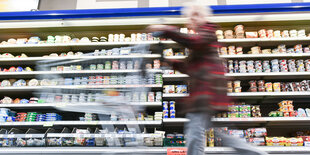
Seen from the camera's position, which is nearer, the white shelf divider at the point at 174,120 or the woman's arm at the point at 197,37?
the woman's arm at the point at 197,37

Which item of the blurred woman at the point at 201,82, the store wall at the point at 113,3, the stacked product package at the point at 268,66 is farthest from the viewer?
the store wall at the point at 113,3

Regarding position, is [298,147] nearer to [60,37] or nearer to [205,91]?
[205,91]

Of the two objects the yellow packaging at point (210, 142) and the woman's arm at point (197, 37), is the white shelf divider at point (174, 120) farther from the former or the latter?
the woman's arm at point (197, 37)

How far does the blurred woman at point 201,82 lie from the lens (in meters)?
1.60

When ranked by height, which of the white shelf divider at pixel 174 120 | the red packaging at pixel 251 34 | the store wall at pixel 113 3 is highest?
the store wall at pixel 113 3

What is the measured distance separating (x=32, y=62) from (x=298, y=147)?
4.33 metres

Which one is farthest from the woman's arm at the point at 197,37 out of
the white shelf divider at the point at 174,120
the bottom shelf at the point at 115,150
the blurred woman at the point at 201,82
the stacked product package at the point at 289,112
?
the stacked product package at the point at 289,112

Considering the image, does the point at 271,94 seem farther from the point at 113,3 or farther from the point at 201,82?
the point at 113,3

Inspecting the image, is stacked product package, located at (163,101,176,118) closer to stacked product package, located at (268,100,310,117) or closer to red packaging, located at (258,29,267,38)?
stacked product package, located at (268,100,310,117)

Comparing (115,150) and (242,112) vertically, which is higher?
(242,112)

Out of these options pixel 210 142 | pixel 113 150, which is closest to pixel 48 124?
pixel 113 150

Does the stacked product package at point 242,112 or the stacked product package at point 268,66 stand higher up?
the stacked product package at point 268,66

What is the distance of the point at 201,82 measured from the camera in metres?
1.63

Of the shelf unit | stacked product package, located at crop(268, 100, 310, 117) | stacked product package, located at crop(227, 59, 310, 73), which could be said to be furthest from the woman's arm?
stacked product package, located at crop(268, 100, 310, 117)
